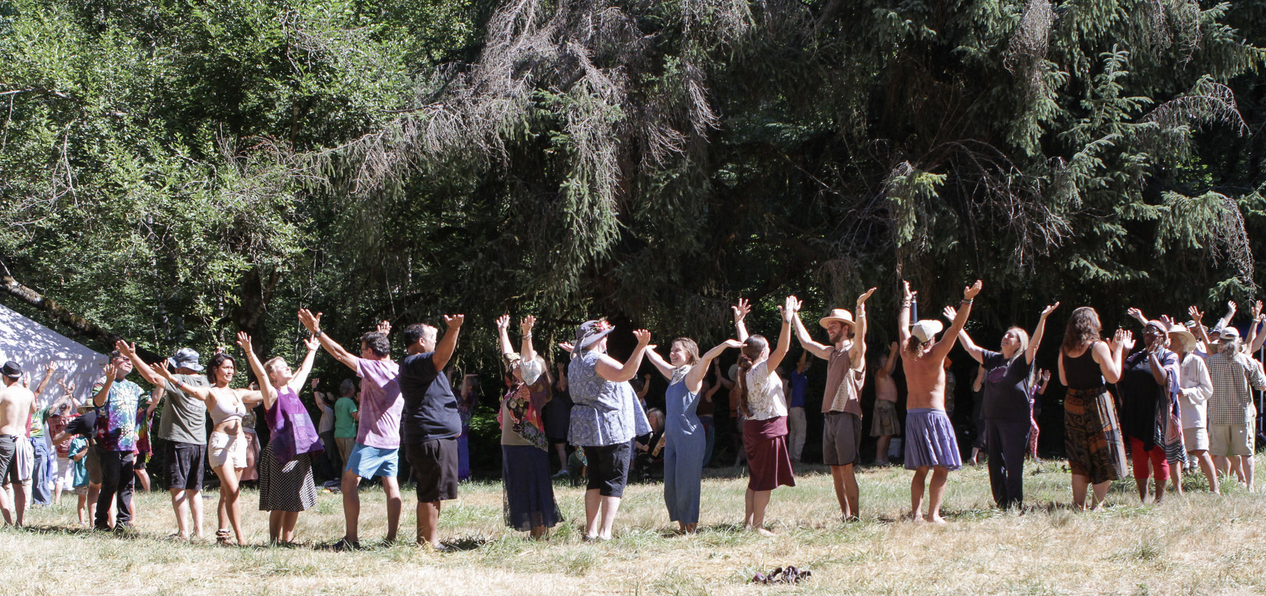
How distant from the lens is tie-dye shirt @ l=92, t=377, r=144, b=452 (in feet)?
26.6

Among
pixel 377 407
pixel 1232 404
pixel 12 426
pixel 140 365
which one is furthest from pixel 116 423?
pixel 1232 404

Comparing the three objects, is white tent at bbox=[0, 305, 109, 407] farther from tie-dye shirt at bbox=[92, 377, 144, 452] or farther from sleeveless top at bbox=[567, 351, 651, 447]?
sleeveless top at bbox=[567, 351, 651, 447]

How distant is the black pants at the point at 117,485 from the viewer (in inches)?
320

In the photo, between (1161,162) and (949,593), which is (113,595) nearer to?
(949,593)

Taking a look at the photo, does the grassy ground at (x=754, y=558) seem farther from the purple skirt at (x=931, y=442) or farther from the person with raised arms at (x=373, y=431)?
the purple skirt at (x=931, y=442)

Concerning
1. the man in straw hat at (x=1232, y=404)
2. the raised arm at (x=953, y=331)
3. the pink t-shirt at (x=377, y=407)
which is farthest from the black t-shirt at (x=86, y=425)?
the man in straw hat at (x=1232, y=404)

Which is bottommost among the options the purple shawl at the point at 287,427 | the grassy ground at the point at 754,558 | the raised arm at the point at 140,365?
the grassy ground at the point at 754,558

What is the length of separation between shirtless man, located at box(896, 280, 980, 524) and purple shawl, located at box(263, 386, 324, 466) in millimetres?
4201

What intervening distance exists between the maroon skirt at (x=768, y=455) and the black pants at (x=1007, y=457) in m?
1.52

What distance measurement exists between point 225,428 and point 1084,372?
6.19 meters

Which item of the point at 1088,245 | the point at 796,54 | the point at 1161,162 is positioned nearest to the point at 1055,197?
the point at 1088,245

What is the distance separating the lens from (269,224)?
41.9 feet

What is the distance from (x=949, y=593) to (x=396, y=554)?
3387mm

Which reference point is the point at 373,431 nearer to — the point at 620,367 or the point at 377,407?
the point at 377,407
